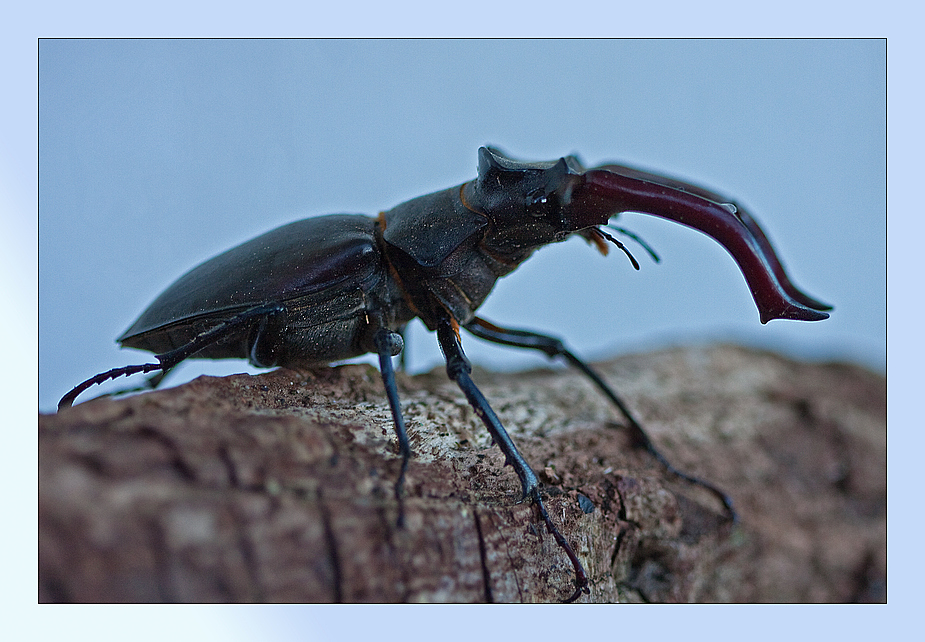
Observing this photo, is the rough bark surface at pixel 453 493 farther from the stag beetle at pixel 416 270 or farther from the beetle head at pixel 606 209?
the beetle head at pixel 606 209

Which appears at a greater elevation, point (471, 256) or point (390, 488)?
point (471, 256)

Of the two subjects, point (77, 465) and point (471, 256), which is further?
point (471, 256)

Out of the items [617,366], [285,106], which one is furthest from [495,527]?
[285,106]

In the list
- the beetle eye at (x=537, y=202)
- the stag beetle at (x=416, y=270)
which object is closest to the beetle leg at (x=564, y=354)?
the stag beetle at (x=416, y=270)

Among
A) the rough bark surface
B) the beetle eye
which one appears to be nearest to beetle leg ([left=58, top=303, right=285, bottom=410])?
the rough bark surface

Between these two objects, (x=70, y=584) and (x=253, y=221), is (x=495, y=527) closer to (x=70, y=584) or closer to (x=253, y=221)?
(x=70, y=584)

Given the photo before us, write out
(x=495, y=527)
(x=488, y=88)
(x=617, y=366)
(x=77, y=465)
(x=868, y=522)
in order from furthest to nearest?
(x=488, y=88), (x=617, y=366), (x=868, y=522), (x=495, y=527), (x=77, y=465)

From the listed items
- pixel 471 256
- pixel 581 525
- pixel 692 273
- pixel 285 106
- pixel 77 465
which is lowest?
pixel 581 525

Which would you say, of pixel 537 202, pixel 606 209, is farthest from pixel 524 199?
pixel 606 209
